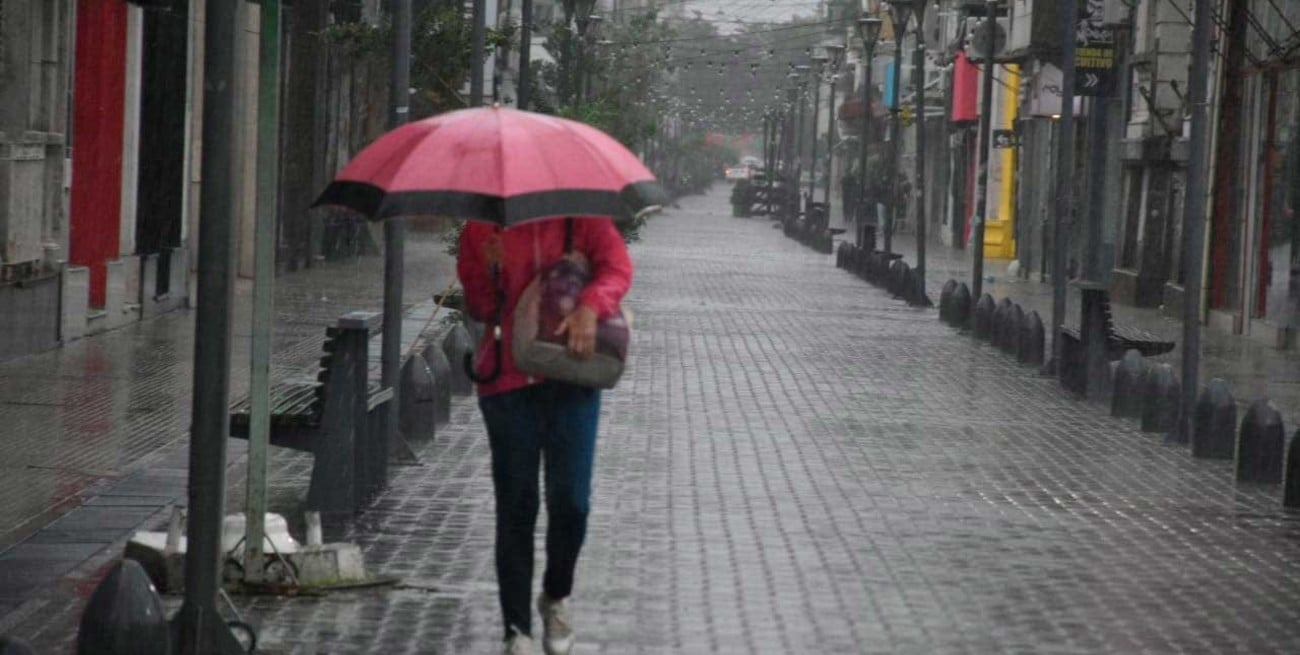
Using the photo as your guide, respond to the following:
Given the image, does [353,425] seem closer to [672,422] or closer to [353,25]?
[672,422]

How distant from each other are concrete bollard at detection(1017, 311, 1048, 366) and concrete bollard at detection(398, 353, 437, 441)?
28.9 ft

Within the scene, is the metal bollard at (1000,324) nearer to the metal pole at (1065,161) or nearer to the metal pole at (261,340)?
the metal pole at (1065,161)

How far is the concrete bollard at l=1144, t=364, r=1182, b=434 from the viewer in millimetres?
15680

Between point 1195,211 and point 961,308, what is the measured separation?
1085cm

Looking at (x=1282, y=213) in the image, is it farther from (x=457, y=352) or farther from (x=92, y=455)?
(x=92, y=455)

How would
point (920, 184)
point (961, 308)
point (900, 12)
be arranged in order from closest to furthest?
point (961, 308) < point (920, 184) < point (900, 12)

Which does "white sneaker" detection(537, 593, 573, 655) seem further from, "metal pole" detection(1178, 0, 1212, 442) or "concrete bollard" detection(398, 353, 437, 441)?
"metal pole" detection(1178, 0, 1212, 442)

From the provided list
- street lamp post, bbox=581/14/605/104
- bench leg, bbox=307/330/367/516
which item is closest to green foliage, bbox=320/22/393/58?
bench leg, bbox=307/330/367/516

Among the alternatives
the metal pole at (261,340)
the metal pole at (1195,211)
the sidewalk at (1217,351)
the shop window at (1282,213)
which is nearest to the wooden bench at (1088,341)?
the sidewalk at (1217,351)

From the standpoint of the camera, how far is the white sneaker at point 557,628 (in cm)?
743

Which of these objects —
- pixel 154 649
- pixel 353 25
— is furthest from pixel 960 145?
pixel 154 649

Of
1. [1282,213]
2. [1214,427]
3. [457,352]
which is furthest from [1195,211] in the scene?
[1282,213]

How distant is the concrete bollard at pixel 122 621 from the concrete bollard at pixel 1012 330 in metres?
15.9

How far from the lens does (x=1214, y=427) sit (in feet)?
47.2
